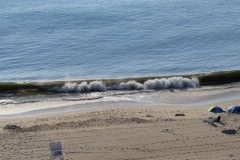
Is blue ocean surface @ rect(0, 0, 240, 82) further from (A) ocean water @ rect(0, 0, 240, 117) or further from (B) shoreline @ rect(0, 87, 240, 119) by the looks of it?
(B) shoreline @ rect(0, 87, 240, 119)

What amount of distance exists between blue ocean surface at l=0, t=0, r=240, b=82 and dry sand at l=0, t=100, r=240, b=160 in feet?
34.5

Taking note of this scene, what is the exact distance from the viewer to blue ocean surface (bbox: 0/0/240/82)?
144 feet

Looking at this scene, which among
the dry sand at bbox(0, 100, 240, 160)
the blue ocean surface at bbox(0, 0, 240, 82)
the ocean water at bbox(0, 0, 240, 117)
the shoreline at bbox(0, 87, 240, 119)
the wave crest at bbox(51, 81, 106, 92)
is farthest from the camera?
the blue ocean surface at bbox(0, 0, 240, 82)

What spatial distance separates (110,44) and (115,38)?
79.8 inches

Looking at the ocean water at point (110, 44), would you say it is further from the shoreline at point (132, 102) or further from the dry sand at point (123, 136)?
the dry sand at point (123, 136)

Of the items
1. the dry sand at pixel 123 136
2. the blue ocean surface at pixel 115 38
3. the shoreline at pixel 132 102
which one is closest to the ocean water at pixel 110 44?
the blue ocean surface at pixel 115 38

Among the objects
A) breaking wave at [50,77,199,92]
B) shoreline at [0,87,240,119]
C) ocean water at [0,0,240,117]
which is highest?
ocean water at [0,0,240,117]

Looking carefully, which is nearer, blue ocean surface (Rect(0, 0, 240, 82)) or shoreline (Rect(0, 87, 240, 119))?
shoreline (Rect(0, 87, 240, 119))

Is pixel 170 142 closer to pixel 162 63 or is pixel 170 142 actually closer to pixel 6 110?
pixel 6 110

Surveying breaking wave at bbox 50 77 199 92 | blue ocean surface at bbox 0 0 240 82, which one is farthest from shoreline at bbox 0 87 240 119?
blue ocean surface at bbox 0 0 240 82

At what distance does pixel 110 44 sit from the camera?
1993 inches

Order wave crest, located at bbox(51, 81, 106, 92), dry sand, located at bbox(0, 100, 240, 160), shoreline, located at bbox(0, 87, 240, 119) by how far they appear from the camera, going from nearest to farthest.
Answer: dry sand, located at bbox(0, 100, 240, 160)
shoreline, located at bbox(0, 87, 240, 119)
wave crest, located at bbox(51, 81, 106, 92)

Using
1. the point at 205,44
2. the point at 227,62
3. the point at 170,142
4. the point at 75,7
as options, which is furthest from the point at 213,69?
the point at 75,7

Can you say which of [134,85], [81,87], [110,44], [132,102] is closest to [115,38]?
[110,44]
